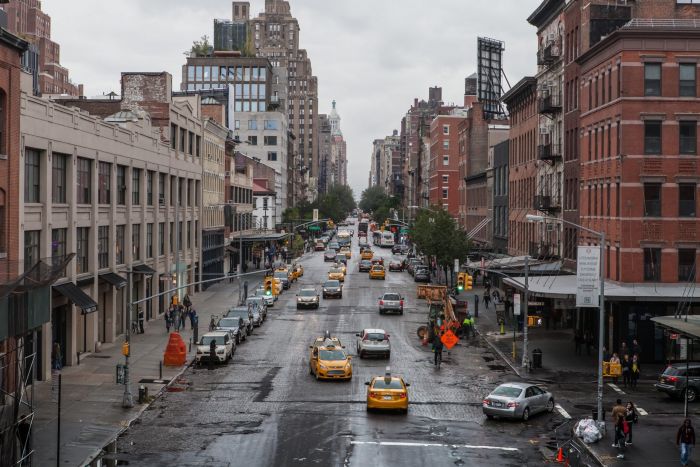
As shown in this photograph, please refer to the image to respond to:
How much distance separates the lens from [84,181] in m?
50.5

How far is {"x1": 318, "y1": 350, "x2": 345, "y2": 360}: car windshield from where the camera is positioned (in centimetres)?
4256

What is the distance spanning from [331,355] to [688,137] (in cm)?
2177

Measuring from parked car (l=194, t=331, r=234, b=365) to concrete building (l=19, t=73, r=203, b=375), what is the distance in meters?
5.23

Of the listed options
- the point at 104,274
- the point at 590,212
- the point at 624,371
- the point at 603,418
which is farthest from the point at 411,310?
the point at 603,418

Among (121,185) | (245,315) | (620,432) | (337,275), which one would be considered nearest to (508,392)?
(620,432)

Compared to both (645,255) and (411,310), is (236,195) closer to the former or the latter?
(411,310)

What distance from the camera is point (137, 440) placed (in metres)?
30.0

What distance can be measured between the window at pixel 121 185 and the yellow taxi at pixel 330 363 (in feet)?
67.2

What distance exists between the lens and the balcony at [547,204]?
216ft

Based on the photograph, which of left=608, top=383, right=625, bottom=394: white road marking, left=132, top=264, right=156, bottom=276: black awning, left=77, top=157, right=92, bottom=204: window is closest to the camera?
left=608, top=383, right=625, bottom=394: white road marking

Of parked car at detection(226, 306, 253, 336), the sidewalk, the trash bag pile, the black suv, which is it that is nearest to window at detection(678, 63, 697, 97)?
the black suv

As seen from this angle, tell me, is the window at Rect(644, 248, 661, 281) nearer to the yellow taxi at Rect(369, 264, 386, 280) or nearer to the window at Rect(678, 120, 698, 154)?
the window at Rect(678, 120, 698, 154)

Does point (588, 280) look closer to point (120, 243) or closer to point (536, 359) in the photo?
point (536, 359)

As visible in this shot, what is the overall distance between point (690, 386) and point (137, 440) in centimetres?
2223
